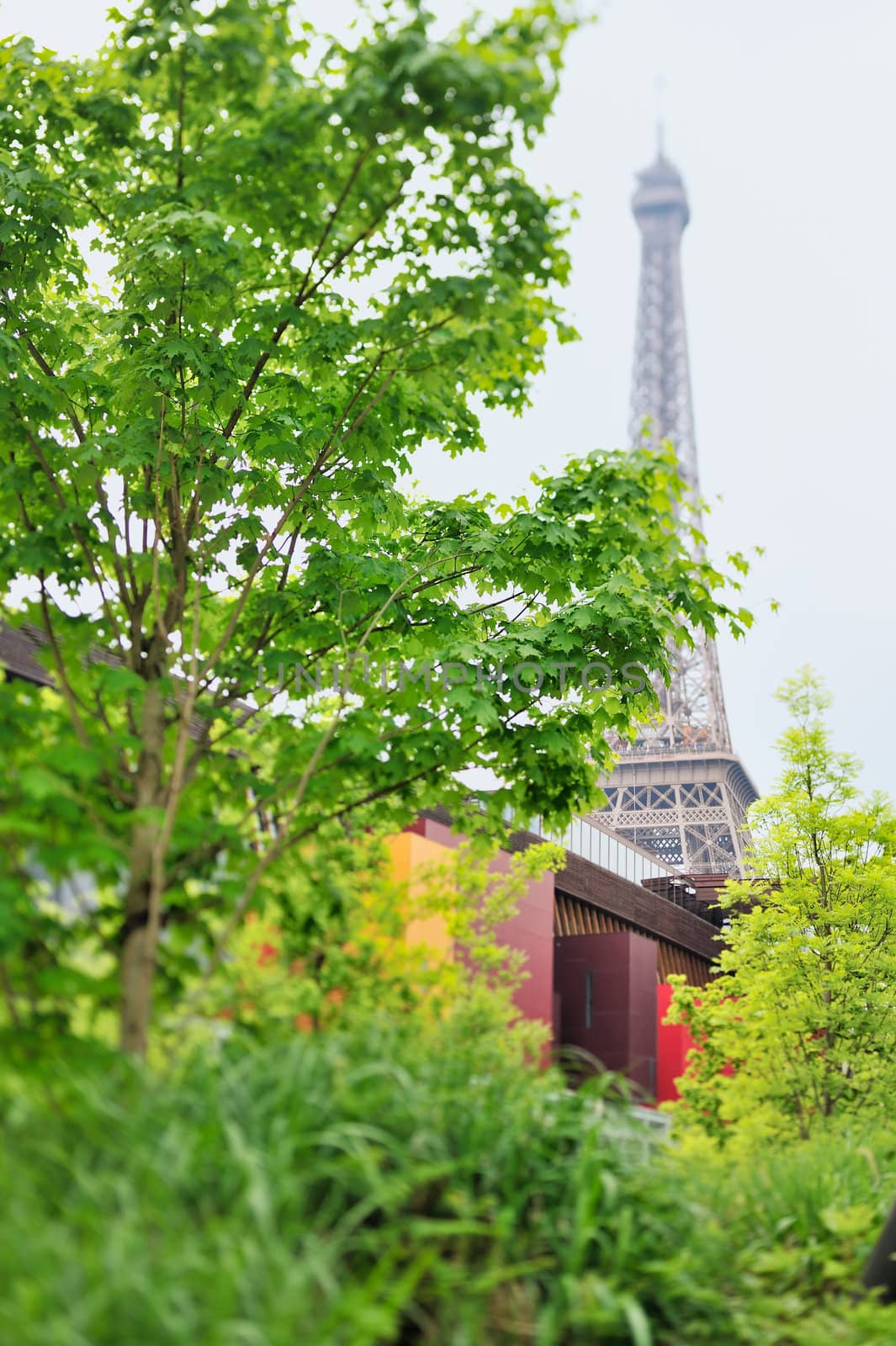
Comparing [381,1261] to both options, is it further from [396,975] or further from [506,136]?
[506,136]

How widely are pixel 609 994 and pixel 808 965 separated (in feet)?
50.7

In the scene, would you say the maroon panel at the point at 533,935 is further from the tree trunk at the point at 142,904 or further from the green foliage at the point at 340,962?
the tree trunk at the point at 142,904

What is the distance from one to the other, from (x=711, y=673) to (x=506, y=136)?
8428cm

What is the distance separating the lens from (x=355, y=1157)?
5316 mm

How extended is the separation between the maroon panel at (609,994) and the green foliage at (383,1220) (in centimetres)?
2771

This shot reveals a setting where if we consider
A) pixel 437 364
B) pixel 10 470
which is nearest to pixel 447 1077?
pixel 437 364

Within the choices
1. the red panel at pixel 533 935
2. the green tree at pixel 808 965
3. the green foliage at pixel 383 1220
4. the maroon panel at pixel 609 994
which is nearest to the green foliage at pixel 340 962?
the green foliage at pixel 383 1220

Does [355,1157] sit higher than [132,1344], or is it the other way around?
[355,1157]

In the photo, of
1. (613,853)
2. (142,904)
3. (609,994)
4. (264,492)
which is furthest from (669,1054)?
(142,904)

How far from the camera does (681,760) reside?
81.5 metres

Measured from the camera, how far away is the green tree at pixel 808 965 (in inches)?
696

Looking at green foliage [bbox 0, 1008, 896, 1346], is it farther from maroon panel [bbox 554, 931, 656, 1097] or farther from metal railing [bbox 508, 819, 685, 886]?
metal railing [bbox 508, 819, 685, 886]

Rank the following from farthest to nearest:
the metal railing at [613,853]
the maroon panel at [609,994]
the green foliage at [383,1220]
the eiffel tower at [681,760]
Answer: the eiffel tower at [681,760]
the metal railing at [613,853]
the maroon panel at [609,994]
the green foliage at [383,1220]

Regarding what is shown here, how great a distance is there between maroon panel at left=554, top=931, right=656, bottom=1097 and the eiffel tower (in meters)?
31.2
